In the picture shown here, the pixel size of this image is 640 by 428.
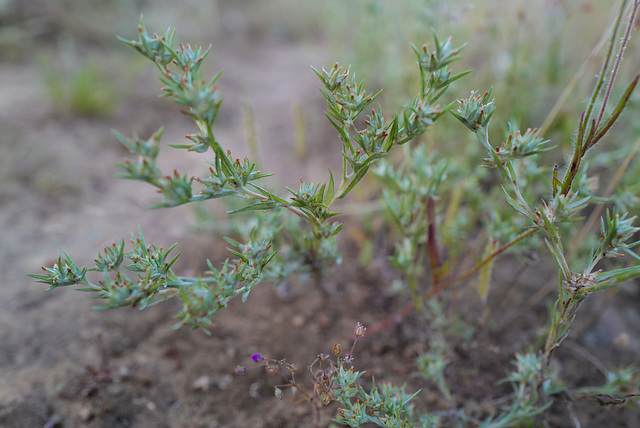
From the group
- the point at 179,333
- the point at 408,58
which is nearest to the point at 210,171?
the point at 179,333

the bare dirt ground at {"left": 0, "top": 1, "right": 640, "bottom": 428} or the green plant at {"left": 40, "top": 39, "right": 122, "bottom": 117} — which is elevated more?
the green plant at {"left": 40, "top": 39, "right": 122, "bottom": 117}

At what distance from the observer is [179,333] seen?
1579 mm

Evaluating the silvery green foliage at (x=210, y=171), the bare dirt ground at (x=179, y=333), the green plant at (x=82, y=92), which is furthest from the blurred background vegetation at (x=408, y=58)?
the silvery green foliage at (x=210, y=171)

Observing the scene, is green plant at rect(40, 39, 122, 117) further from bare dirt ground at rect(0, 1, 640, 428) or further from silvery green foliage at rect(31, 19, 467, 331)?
silvery green foliage at rect(31, 19, 467, 331)

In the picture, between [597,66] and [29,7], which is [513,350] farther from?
[29,7]

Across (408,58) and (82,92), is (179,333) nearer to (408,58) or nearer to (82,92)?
(82,92)

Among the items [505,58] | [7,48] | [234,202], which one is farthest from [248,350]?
[7,48]

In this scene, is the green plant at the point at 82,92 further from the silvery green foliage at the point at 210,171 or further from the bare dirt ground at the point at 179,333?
the silvery green foliage at the point at 210,171

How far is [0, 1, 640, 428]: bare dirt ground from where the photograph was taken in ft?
4.41

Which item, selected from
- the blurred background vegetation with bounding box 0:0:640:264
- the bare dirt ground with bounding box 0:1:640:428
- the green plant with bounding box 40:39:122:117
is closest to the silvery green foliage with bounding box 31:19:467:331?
the blurred background vegetation with bounding box 0:0:640:264

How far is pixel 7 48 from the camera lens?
356cm

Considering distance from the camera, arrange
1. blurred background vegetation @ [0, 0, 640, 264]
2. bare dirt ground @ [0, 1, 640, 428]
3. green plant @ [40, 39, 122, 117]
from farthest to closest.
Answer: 1. green plant @ [40, 39, 122, 117]
2. blurred background vegetation @ [0, 0, 640, 264]
3. bare dirt ground @ [0, 1, 640, 428]

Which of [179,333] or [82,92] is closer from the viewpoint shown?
[179,333]

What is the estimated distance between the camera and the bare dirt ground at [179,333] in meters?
1.34
